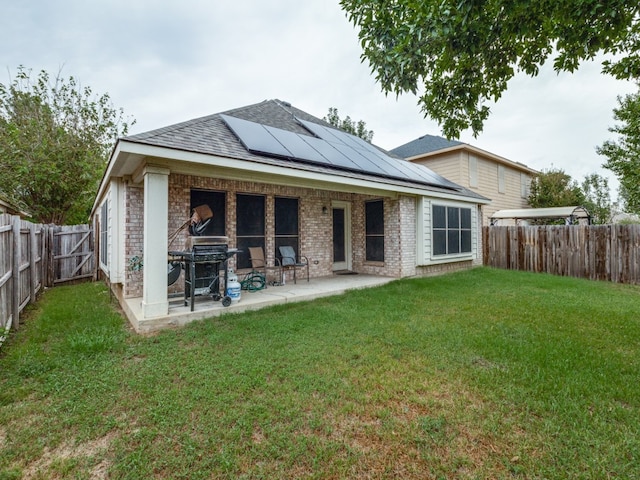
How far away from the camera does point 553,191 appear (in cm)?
1609

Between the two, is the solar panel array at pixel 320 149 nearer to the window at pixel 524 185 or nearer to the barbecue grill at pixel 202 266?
the barbecue grill at pixel 202 266

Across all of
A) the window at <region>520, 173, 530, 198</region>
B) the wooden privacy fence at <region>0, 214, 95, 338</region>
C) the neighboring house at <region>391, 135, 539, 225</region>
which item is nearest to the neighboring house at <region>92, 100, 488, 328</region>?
the wooden privacy fence at <region>0, 214, 95, 338</region>

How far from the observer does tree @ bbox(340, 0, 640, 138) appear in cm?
283

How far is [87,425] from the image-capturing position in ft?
7.08

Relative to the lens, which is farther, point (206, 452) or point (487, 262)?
point (487, 262)

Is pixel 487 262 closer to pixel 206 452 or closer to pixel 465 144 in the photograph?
pixel 465 144

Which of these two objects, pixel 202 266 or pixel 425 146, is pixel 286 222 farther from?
pixel 425 146

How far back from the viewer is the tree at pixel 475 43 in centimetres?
283

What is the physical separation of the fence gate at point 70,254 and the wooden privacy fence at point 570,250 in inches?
524

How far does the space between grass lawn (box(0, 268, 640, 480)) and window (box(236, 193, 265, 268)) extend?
2.27 meters

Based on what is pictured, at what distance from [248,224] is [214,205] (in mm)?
861

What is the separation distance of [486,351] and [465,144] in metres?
11.9

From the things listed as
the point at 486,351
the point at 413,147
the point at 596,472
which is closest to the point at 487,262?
the point at 413,147

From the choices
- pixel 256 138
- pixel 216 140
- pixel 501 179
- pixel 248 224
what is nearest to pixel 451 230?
pixel 248 224
